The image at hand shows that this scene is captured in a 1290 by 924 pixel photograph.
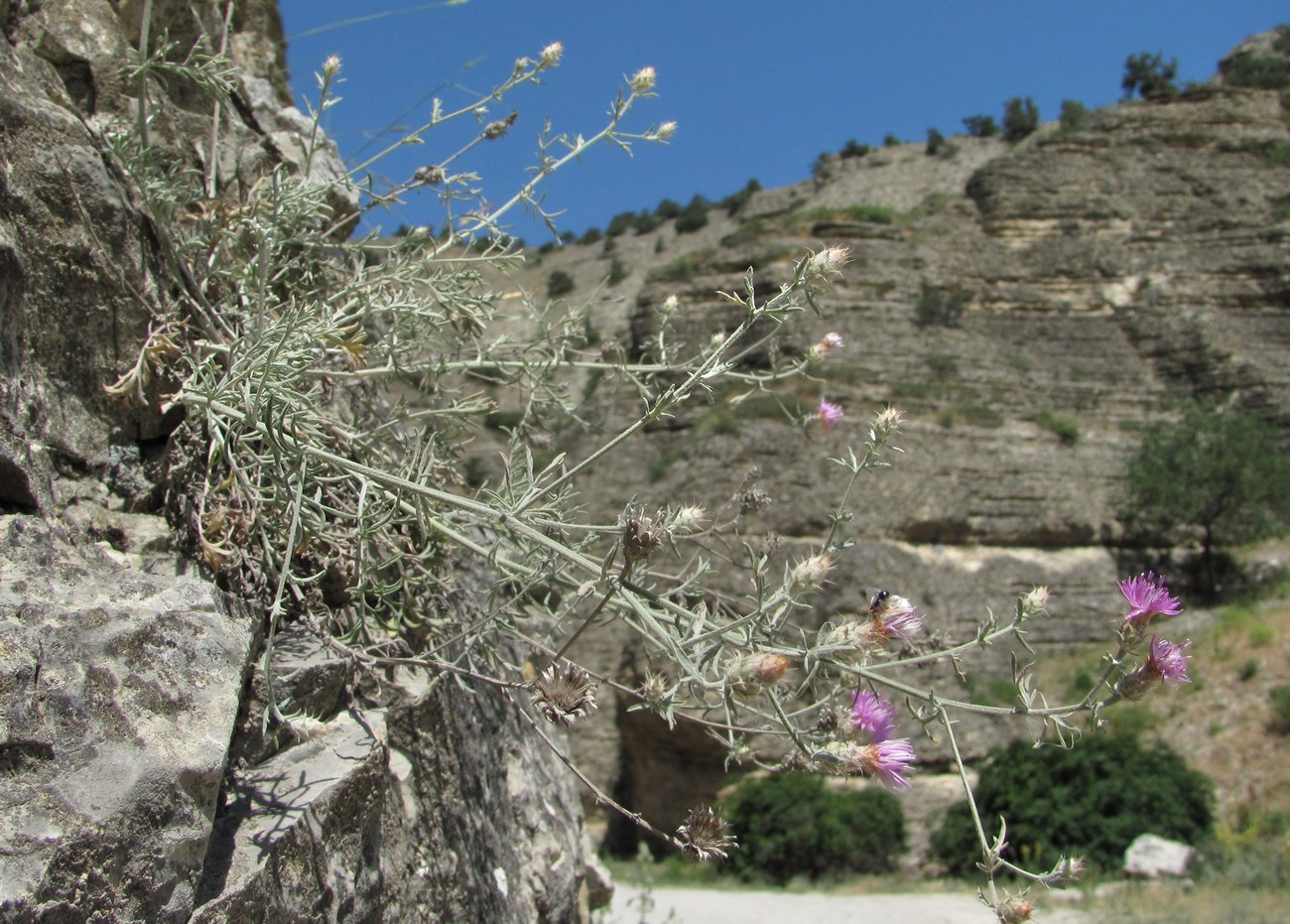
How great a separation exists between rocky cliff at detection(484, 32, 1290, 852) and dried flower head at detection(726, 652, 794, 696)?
13420mm

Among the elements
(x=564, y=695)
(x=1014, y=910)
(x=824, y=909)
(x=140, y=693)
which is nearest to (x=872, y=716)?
(x=1014, y=910)

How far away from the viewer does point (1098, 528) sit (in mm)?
21250

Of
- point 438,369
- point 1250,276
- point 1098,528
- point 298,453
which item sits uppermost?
point 1250,276

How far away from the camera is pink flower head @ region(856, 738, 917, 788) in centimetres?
128

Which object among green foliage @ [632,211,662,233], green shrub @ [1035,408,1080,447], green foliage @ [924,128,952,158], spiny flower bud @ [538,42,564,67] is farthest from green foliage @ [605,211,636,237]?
spiny flower bud @ [538,42,564,67]

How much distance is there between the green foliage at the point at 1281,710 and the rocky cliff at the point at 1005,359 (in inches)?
161

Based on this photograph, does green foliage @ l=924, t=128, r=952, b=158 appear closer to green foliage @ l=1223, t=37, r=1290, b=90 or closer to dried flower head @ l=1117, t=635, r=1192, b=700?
green foliage @ l=1223, t=37, r=1290, b=90

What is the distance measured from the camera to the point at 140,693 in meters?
1.27

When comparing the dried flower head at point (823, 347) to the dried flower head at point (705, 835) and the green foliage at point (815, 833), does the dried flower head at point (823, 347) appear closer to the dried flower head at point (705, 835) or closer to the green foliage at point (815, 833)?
the dried flower head at point (705, 835)

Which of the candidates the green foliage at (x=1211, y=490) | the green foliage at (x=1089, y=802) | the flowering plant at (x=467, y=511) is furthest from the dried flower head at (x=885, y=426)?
the green foliage at (x=1211, y=490)

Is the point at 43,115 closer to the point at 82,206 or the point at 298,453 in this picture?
the point at 82,206

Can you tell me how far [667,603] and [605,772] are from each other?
60.4 ft

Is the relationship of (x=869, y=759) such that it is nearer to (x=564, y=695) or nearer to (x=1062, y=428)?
(x=564, y=695)

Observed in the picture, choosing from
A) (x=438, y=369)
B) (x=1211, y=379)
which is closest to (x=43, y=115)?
(x=438, y=369)
